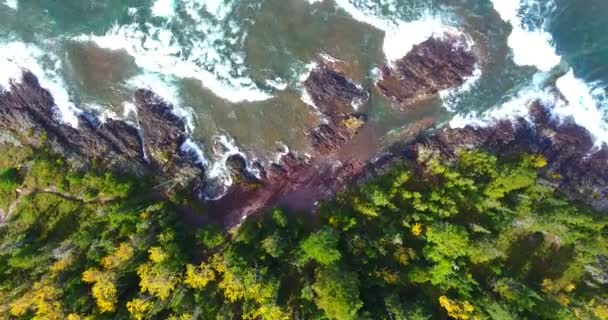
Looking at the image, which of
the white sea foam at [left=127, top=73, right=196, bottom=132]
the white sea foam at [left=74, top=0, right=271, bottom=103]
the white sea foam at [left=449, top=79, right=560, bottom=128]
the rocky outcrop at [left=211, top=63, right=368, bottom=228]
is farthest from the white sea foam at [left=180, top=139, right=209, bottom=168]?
the white sea foam at [left=449, top=79, right=560, bottom=128]

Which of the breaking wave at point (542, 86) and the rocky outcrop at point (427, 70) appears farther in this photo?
the breaking wave at point (542, 86)

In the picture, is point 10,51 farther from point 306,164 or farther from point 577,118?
point 577,118

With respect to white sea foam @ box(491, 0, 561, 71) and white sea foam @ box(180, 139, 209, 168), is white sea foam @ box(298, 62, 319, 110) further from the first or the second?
white sea foam @ box(491, 0, 561, 71)

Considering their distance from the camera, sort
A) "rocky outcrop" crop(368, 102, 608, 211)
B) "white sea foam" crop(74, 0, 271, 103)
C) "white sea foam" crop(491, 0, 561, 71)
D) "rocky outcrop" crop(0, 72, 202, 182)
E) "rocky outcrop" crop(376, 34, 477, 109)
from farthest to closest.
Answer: "white sea foam" crop(491, 0, 561, 71), "white sea foam" crop(74, 0, 271, 103), "rocky outcrop" crop(376, 34, 477, 109), "rocky outcrop" crop(368, 102, 608, 211), "rocky outcrop" crop(0, 72, 202, 182)

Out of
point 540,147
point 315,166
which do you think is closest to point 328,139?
point 315,166

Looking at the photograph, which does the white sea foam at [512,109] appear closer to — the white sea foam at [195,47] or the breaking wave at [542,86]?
the breaking wave at [542,86]

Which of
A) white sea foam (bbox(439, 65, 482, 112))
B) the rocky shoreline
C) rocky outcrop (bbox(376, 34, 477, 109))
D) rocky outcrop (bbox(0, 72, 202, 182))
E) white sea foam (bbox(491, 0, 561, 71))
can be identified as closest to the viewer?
rocky outcrop (bbox(0, 72, 202, 182))

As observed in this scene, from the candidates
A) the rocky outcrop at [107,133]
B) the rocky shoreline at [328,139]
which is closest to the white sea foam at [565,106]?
the rocky shoreline at [328,139]
